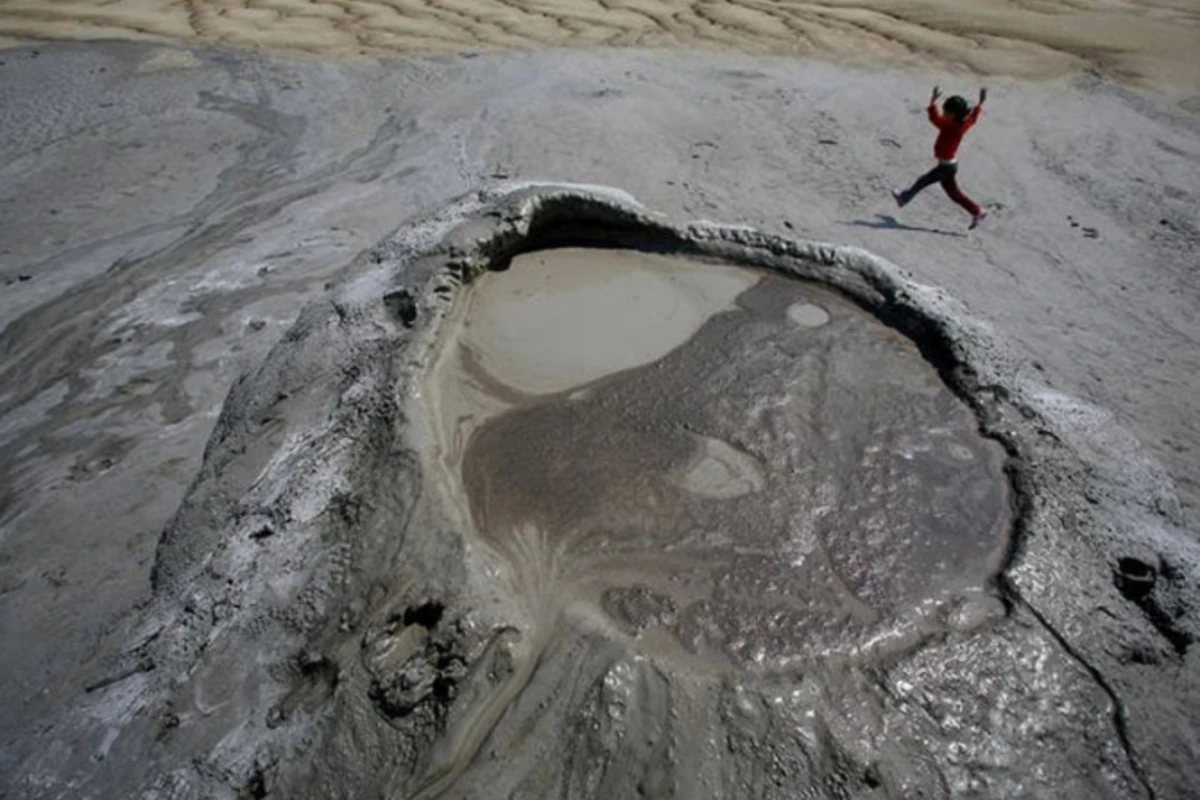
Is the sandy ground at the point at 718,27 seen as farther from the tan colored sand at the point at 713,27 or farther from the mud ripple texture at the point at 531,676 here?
the mud ripple texture at the point at 531,676

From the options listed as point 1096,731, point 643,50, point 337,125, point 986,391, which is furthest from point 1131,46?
point 1096,731

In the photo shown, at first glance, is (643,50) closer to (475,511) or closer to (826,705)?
(475,511)

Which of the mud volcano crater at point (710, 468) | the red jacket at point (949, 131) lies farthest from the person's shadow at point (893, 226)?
the mud volcano crater at point (710, 468)

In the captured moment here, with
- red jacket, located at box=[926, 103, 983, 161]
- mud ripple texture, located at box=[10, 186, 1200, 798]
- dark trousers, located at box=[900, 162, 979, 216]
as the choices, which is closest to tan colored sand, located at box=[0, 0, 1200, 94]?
red jacket, located at box=[926, 103, 983, 161]

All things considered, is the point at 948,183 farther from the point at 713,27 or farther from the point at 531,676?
the point at 531,676

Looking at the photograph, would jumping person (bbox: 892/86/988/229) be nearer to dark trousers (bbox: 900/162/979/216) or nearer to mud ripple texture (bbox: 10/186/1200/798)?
dark trousers (bbox: 900/162/979/216)

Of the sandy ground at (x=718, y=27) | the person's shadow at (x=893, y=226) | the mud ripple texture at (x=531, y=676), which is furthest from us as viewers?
the sandy ground at (x=718, y=27)
